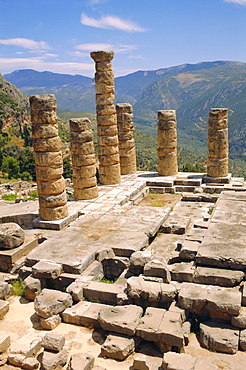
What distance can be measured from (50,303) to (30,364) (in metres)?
1.56

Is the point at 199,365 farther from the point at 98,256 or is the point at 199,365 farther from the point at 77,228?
the point at 77,228

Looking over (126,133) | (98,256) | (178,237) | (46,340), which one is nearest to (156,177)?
(126,133)

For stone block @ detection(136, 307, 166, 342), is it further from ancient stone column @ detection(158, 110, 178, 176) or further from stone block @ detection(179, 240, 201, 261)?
ancient stone column @ detection(158, 110, 178, 176)

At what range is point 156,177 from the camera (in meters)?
19.1

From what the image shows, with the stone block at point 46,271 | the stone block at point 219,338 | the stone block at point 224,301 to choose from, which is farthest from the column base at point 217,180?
the stone block at point 219,338

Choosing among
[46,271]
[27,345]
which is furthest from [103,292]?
[27,345]

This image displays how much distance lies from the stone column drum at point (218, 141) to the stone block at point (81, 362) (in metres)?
13.5

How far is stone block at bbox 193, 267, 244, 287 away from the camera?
25.1 feet

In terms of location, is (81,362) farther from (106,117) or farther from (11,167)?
(11,167)

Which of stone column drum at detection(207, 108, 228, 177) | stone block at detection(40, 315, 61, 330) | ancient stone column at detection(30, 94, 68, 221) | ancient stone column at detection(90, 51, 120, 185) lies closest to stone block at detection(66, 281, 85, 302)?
stone block at detection(40, 315, 61, 330)

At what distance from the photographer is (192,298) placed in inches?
276

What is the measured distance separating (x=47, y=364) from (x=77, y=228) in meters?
5.70

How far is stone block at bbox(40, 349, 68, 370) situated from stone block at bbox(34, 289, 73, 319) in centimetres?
117

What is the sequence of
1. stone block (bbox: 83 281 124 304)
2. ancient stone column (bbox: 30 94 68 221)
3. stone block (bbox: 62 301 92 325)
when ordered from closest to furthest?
1. stone block (bbox: 62 301 92 325)
2. stone block (bbox: 83 281 124 304)
3. ancient stone column (bbox: 30 94 68 221)
